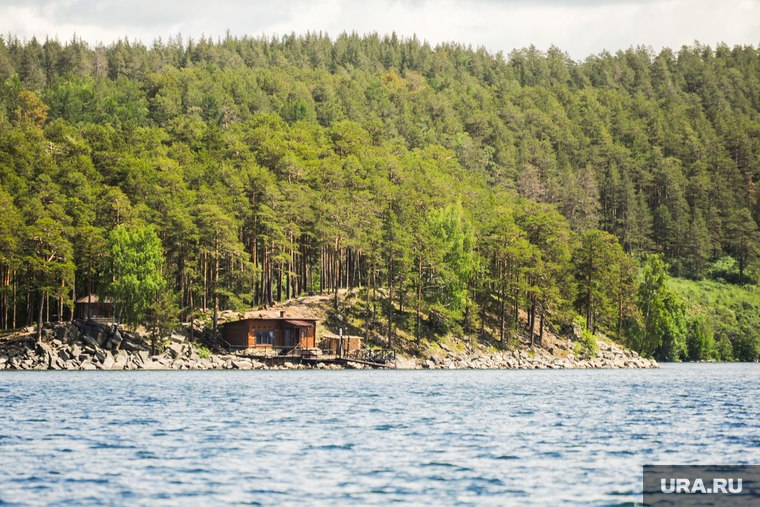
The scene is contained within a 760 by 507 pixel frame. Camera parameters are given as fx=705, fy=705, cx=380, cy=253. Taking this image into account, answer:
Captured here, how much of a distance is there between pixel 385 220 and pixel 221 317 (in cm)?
2624

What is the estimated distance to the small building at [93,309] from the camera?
75938 millimetres

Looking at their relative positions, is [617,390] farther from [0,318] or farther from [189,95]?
[189,95]

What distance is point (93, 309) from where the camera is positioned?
78.2 meters

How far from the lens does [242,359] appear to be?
2916 inches

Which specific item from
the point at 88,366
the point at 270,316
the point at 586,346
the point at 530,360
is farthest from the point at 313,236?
the point at 586,346

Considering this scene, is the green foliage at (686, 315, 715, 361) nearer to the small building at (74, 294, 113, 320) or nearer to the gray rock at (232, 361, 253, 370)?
the gray rock at (232, 361, 253, 370)

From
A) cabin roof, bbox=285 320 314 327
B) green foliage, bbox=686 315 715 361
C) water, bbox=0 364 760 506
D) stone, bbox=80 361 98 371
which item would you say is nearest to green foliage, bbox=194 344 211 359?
cabin roof, bbox=285 320 314 327

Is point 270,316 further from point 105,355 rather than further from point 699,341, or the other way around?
point 699,341

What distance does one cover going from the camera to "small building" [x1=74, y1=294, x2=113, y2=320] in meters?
75.9

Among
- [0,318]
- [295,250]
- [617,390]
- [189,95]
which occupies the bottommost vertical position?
[617,390]

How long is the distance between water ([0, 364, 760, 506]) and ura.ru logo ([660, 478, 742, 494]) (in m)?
0.77

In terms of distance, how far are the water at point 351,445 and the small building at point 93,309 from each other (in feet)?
114

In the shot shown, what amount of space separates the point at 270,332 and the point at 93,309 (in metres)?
19.9

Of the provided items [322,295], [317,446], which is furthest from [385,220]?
[317,446]
